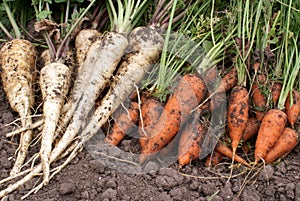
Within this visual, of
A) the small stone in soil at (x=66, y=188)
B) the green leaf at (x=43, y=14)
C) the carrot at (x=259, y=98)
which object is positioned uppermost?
the green leaf at (x=43, y=14)

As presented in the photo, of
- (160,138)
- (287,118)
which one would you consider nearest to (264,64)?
(287,118)

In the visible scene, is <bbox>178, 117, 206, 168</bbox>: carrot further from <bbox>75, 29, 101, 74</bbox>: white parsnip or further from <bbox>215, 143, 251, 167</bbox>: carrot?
<bbox>75, 29, 101, 74</bbox>: white parsnip

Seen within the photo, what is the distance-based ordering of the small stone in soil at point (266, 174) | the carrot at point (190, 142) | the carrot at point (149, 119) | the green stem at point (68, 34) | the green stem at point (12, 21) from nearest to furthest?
Answer: the small stone in soil at point (266, 174), the carrot at point (190, 142), the carrot at point (149, 119), the green stem at point (68, 34), the green stem at point (12, 21)

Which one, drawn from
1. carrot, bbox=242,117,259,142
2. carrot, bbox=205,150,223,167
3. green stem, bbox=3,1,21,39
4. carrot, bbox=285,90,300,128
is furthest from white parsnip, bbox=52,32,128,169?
carrot, bbox=285,90,300,128

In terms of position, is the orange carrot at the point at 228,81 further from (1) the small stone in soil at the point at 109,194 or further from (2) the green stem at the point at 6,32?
(2) the green stem at the point at 6,32

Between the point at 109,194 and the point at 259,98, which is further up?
the point at 259,98

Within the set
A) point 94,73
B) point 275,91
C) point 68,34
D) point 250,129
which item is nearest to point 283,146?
point 250,129

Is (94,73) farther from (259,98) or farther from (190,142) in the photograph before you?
(259,98)

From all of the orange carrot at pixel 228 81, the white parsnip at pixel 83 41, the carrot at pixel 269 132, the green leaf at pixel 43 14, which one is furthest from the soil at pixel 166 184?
the green leaf at pixel 43 14

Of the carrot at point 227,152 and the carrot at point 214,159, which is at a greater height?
the carrot at point 227,152
